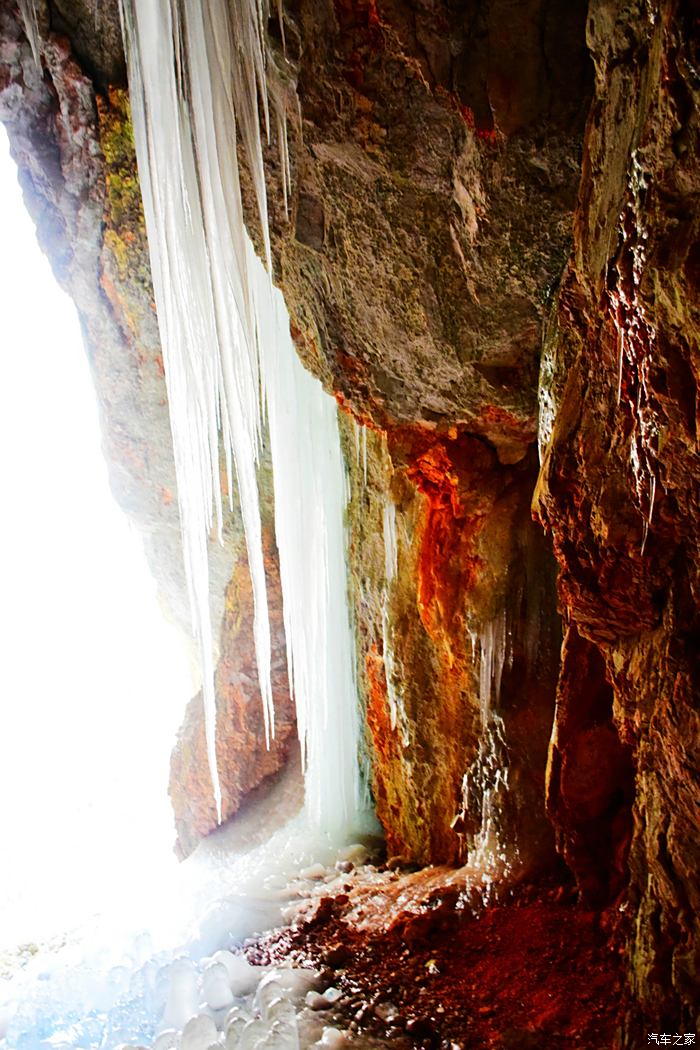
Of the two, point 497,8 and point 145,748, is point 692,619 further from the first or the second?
point 145,748

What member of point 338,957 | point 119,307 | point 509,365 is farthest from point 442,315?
point 119,307

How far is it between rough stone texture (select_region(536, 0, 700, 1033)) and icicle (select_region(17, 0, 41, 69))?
434cm

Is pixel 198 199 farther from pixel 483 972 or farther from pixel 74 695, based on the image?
pixel 74 695

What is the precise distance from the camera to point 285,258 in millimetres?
3689

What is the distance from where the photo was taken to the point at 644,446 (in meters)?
2.31

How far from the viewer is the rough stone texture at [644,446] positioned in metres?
1.85

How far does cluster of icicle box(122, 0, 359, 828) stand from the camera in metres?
3.20

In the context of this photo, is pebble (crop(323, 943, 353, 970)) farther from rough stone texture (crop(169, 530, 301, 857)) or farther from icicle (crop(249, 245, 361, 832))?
rough stone texture (crop(169, 530, 301, 857))

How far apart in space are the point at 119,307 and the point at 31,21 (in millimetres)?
2286

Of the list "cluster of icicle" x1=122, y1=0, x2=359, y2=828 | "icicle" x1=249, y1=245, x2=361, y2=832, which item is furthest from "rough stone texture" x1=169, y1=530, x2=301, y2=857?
"cluster of icicle" x1=122, y1=0, x2=359, y2=828

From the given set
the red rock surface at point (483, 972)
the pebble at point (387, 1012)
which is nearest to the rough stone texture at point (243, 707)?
the red rock surface at point (483, 972)

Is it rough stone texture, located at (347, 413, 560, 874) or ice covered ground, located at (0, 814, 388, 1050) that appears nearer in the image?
ice covered ground, located at (0, 814, 388, 1050)

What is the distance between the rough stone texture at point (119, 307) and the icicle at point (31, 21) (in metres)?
0.06

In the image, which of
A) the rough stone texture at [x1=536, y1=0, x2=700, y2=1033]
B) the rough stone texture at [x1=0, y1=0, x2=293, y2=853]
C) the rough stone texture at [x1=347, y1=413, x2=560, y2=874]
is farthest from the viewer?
the rough stone texture at [x1=0, y1=0, x2=293, y2=853]
